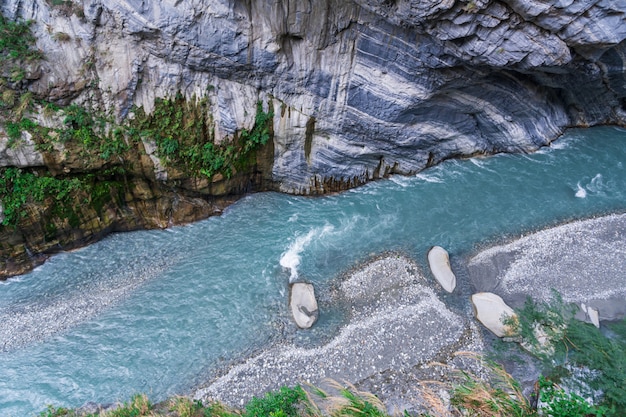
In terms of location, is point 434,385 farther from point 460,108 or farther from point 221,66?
point 221,66

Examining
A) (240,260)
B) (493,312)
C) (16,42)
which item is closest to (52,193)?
(16,42)

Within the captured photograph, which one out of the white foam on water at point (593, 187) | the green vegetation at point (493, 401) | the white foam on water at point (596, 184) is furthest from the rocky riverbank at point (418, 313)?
the green vegetation at point (493, 401)

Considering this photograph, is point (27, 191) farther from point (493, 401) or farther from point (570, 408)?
point (570, 408)

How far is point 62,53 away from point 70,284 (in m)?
7.81

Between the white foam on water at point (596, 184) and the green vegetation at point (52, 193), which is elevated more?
the white foam on water at point (596, 184)

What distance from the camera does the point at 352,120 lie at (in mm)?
14859

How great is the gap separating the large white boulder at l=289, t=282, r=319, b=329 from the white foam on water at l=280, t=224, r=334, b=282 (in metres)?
0.56

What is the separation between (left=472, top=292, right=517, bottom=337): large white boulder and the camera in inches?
446

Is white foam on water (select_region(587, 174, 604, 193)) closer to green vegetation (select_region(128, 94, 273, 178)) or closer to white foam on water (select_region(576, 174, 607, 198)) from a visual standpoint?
white foam on water (select_region(576, 174, 607, 198))

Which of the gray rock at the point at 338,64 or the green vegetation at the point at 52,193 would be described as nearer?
the gray rock at the point at 338,64

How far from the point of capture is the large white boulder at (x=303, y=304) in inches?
470

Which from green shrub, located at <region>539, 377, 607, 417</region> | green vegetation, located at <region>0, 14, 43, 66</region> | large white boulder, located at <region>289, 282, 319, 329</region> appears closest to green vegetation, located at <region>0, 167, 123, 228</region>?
green vegetation, located at <region>0, 14, 43, 66</region>

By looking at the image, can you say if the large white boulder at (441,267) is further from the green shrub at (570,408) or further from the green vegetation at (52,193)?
the green vegetation at (52,193)

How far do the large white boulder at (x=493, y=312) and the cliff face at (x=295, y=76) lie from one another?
6837mm
